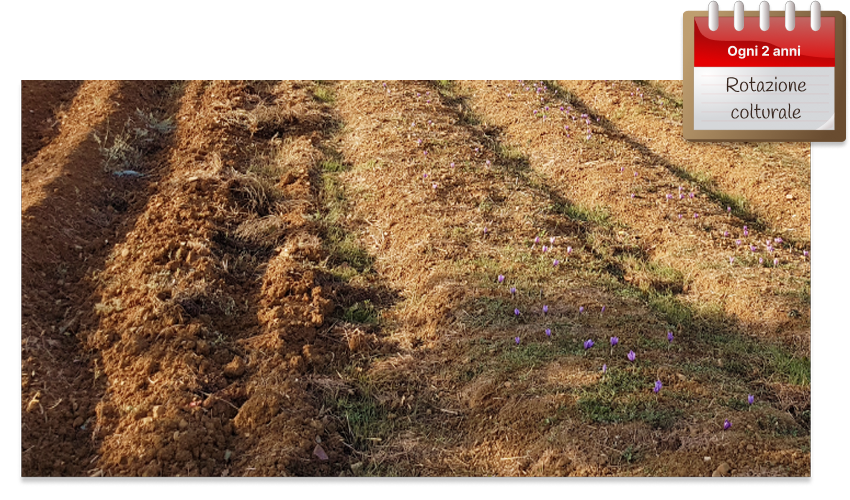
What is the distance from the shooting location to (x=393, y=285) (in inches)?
217

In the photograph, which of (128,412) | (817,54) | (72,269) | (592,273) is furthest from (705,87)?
(72,269)

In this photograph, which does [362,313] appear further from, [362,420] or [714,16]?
[714,16]

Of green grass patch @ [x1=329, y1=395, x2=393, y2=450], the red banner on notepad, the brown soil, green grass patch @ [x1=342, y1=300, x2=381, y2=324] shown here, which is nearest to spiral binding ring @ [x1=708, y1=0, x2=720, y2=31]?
the red banner on notepad

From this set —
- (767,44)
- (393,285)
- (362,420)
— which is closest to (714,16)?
(767,44)

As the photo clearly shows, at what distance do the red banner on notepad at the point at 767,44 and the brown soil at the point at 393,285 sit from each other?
1074 mm

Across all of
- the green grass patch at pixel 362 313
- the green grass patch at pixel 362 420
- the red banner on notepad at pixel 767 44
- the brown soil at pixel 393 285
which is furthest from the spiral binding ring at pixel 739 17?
the green grass patch at pixel 362 420

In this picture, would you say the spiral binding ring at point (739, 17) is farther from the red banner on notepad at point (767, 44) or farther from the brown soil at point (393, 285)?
the brown soil at point (393, 285)

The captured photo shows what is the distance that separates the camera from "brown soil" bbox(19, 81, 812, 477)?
418 cm

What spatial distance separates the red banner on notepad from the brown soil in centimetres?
107

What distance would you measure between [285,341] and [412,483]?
1.24 m

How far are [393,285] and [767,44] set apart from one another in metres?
2.71

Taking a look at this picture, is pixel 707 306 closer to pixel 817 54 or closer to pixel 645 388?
pixel 645 388

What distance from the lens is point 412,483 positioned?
4.07m

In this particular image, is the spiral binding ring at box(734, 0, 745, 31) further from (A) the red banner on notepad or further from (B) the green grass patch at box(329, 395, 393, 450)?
(B) the green grass patch at box(329, 395, 393, 450)
